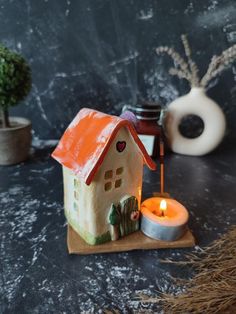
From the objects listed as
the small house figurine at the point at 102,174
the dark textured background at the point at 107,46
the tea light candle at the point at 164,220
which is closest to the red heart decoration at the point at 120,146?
the small house figurine at the point at 102,174

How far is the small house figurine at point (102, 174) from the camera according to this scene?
0.46 metres

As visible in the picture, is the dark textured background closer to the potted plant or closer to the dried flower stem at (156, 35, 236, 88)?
the dried flower stem at (156, 35, 236, 88)

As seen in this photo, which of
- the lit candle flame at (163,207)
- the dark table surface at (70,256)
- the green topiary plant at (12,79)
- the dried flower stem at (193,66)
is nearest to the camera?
the dark table surface at (70,256)

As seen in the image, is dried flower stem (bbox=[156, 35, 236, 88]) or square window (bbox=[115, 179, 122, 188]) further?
dried flower stem (bbox=[156, 35, 236, 88])

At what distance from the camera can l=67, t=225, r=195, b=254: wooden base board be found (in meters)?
0.50

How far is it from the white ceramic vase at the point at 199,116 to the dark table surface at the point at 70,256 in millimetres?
119

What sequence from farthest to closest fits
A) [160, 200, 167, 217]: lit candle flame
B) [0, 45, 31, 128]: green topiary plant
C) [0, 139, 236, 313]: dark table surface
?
[0, 45, 31, 128]: green topiary plant < [160, 200, 167, 217]: lit candle flame < [0, 139, 236, 313]: dark table surface

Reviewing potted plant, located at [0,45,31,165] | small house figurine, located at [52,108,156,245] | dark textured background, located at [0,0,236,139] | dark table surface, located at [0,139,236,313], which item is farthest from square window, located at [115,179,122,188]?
dark textured background, located at [0,0,236,139]

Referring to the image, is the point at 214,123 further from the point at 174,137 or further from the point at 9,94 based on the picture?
the point at 9,94

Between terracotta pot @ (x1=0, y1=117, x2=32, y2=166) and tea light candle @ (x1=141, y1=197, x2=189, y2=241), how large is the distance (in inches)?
16.1

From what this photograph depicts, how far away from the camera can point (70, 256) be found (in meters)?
0.50

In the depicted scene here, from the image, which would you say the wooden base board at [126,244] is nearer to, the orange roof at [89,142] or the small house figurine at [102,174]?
the small house figurine at [102,174]

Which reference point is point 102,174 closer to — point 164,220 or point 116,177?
point 116,177

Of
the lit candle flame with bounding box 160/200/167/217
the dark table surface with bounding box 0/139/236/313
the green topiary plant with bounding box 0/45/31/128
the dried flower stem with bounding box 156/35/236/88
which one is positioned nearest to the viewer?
the dark table surface with bounding box 0/139/236/313
